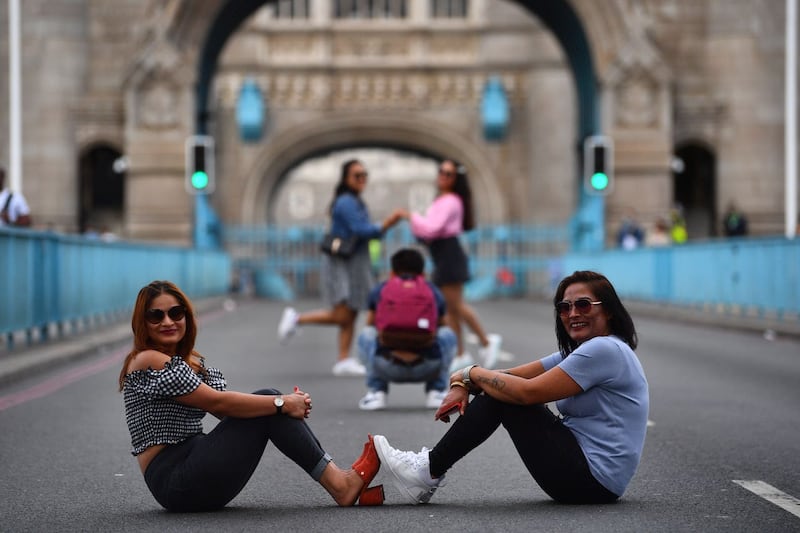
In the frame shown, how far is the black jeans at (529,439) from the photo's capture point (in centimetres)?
615

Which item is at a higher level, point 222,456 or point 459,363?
point 222,456

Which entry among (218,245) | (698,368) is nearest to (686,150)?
(218,245)

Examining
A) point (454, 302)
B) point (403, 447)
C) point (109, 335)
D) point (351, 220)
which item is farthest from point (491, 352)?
point (109, 335)

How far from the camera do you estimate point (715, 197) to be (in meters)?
34.8

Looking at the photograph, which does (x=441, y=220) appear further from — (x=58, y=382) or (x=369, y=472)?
(x=369, y=472)

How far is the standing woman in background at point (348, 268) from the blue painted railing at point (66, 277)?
3123 millimetres

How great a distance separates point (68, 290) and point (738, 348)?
24.9 ft

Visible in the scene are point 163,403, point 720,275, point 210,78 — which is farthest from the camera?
point 210,78

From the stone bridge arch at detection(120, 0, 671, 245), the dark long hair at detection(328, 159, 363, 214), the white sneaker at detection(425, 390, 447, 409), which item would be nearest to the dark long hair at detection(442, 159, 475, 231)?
the dark long hair at detection(328, 159, 363, 214)

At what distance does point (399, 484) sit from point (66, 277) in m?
11.5

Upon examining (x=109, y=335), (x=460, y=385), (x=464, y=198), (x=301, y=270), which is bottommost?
(x=301, y=270)

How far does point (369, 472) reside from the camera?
6363 millimetres

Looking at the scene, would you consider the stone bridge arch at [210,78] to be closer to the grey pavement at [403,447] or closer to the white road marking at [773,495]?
the grey pavement at [403,447]

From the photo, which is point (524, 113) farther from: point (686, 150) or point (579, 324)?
point (579, 324)
